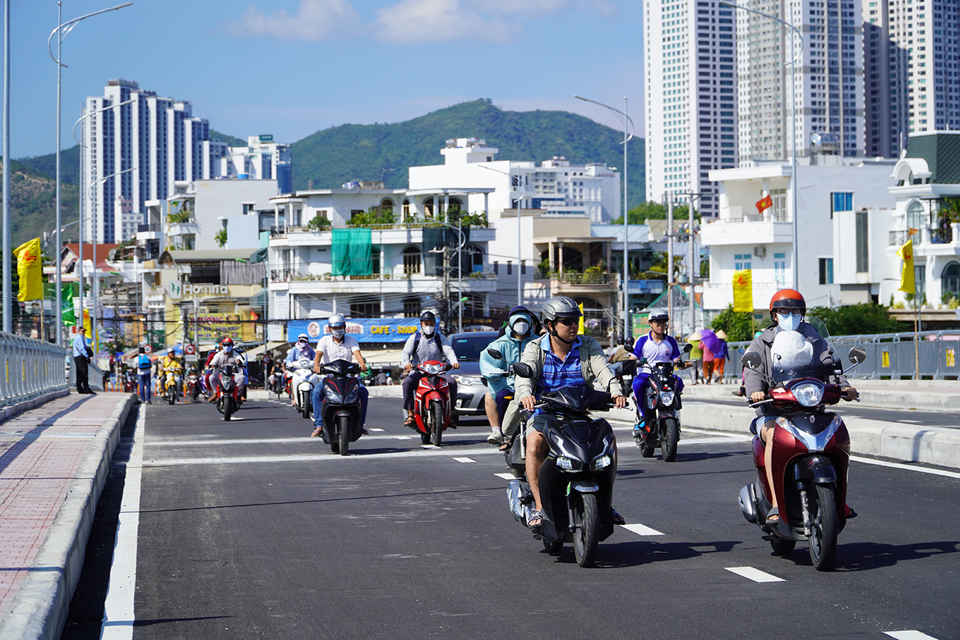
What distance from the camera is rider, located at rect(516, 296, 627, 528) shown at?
7.59 metres

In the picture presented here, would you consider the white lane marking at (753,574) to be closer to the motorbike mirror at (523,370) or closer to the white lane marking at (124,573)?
the motorbike mirror at (523,370)

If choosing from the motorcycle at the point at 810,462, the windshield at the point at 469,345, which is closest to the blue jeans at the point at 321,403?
the windshield at the point at 469,345

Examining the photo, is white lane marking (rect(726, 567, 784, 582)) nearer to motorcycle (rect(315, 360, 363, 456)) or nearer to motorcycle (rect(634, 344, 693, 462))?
motorcycle (rect(634, 344, 693, 462))

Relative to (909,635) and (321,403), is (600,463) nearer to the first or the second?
(909,635)

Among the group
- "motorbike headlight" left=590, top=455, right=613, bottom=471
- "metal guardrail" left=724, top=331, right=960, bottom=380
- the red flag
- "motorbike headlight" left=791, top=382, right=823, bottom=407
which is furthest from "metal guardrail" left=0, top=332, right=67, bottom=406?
the red flag

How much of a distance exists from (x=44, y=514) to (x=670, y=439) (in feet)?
23.7

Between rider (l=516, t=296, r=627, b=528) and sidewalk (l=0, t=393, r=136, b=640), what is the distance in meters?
2.78

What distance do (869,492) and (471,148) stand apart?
13207 centimetres

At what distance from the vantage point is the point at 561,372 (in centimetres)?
777

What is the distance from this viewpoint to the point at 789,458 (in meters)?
7.07

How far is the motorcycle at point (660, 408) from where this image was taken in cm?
1366

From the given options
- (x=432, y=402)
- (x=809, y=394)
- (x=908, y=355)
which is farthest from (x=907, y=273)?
(x=809, y=394)

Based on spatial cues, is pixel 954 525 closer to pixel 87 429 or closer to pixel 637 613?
pixel 637 613

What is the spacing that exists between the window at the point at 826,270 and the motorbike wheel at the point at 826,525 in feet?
210
